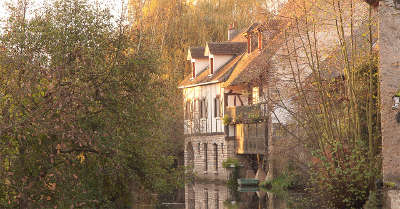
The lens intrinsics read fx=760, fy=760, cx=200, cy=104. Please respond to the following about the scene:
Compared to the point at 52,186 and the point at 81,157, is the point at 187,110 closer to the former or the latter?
the point at 81,157

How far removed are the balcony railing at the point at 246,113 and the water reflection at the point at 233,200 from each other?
11.5ft

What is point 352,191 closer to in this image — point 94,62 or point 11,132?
point 94,62

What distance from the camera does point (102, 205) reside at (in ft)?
56.0

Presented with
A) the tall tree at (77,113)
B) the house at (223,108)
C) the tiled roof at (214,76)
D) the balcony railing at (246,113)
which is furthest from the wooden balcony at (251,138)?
the tall tree at (77,113)

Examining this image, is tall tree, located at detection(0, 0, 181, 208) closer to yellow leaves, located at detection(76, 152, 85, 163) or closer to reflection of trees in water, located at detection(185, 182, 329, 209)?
yellow leaves, located at detection(76, 152, 85, 163)

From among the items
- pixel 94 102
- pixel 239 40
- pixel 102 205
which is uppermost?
pixel 239 40

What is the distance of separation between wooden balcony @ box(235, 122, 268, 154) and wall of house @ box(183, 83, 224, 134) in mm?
2983

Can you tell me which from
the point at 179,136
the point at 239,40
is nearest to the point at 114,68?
the point at 239,40

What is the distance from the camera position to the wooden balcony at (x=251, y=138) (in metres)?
37.0

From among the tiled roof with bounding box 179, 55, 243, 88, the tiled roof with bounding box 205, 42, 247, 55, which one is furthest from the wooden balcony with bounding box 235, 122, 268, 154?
→ the tiled roof with bounding box 205, 42, 247, 55

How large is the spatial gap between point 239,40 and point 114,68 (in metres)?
31.1

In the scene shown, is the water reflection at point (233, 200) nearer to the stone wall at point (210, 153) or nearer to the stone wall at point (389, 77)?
the stone wall at point (210, 153)

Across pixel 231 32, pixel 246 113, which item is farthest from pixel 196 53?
pixel 246 113

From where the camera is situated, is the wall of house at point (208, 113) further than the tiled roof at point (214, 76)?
Yes
